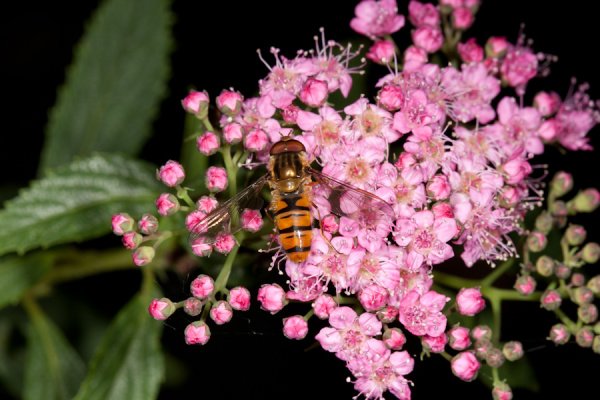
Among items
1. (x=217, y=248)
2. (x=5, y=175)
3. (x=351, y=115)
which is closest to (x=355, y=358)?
(x=217, y=248)

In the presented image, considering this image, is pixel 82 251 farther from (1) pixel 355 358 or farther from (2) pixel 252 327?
(1) pixel 355 358

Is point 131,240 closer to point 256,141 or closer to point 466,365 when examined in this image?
point 256,141

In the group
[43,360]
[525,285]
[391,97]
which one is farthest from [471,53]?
[43,360]

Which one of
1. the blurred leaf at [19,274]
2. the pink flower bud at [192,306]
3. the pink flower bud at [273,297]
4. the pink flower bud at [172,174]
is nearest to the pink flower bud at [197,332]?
the pink flower bud at [192,306]

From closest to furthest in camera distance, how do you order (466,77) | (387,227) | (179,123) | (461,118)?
(387,227) → (461,118) → (466,77) → (179,123)

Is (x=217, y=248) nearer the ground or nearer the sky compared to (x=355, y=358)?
nearer the sky

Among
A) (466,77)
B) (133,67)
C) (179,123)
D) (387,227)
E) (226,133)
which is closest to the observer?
(387,227)

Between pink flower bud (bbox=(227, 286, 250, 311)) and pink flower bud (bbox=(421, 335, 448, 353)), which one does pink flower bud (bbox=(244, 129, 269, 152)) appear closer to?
pink flower bud (bbox=(227, 286, 250, 311))
